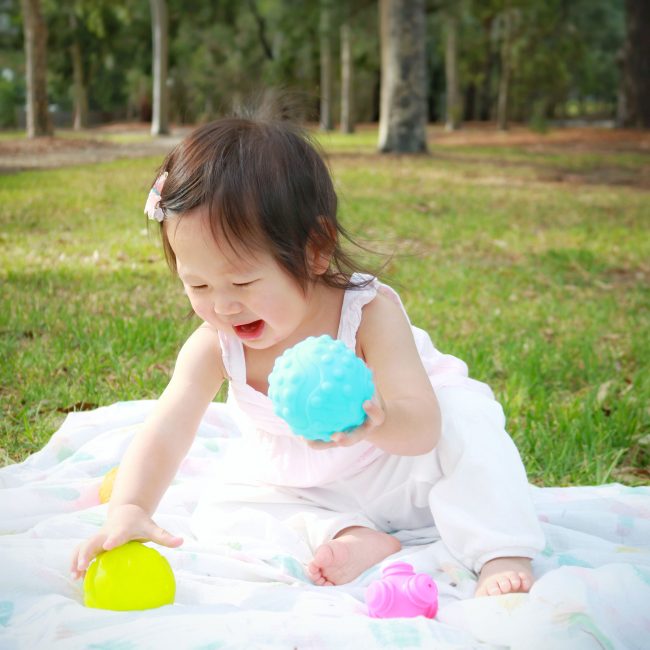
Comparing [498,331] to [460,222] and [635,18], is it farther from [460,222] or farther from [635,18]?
[635,18]

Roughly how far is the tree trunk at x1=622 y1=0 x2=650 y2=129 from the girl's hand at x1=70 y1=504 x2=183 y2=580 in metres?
21.8

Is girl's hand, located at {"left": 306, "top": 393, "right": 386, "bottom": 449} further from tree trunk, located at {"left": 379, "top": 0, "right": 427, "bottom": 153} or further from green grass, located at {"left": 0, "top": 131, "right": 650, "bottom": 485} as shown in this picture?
tree trunk, located at {"left": 379, "top": 0, "right": 427, "bottom": 153}

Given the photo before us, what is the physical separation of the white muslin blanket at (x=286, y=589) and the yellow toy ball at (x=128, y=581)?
2.3 inches

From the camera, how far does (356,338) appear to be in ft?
7.33

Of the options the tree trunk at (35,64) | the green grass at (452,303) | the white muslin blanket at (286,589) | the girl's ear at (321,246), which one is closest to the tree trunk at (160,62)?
the tree trunk at (35,64)

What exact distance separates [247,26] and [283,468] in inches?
1099

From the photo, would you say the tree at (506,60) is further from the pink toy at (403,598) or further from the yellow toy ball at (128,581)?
the yellow toy ball at (128,581)

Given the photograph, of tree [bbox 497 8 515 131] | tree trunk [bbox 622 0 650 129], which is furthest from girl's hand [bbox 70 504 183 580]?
tree [bbox 497 8 515 131]

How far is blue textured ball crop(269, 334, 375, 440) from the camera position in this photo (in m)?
1.64

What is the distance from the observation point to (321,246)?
2117mm

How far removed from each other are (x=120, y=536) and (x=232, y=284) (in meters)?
0.60

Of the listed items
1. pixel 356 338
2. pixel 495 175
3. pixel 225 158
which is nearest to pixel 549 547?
pixel 356 338

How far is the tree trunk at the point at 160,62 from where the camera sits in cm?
2227

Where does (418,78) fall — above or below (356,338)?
above
